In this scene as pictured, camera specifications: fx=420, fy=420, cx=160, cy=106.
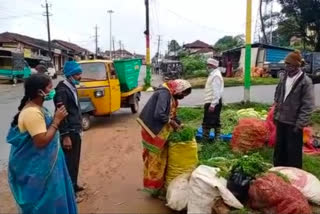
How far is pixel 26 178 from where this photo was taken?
3.52 metres

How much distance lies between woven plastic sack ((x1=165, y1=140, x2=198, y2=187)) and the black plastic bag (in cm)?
73

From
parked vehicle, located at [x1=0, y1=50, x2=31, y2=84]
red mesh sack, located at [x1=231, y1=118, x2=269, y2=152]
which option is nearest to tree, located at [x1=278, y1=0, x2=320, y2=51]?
parked vehicle, located at [x1=0, y1=50, x2=31, y2=84]

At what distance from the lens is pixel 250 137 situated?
23.9ft

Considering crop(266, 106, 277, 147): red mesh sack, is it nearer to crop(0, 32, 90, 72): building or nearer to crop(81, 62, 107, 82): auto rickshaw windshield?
crop(81, 62, 107, 82): auto rickshaw windshield

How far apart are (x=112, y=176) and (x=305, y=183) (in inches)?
121

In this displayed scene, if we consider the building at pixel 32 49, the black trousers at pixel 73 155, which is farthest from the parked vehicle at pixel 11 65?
the black trousers at pixel 73 155

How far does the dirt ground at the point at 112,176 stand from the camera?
17.4ft

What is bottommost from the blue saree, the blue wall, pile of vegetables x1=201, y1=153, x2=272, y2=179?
pile of vegetables x1=201, y1=153, x2=272, y2=179

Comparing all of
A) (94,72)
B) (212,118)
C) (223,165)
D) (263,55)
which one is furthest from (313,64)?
(223,165)

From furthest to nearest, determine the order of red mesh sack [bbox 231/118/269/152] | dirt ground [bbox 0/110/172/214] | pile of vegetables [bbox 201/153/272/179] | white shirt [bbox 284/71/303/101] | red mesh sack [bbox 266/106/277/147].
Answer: red mesh sack [bbox 266/106/277/147]
red mesh sack [bbox 231/118/269/152]
white shirt [bbox 284/71/303/101]
dirt ground [bbox 0/110/172/214]
pile of vegetables [bbox 201/153/272/179]

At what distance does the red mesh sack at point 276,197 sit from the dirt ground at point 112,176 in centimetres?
113

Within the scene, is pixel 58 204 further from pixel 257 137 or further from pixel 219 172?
pixel 257 137

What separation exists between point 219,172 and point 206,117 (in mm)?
3145

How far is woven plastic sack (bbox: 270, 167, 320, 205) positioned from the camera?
4.76 meters
